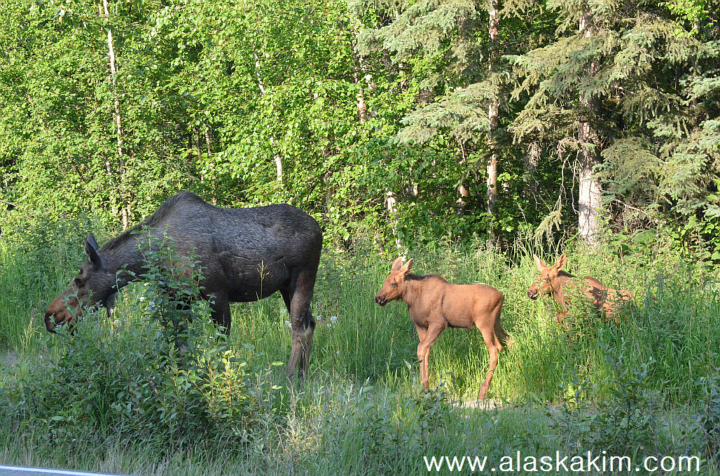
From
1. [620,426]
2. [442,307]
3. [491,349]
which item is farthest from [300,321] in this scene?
[620,426]

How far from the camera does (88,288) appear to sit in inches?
283

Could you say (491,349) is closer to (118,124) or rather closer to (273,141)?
(273,141)

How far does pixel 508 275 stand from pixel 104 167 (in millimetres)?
15591

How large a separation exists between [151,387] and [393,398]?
221 centimetres

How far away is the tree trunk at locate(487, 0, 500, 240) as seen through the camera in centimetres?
1536

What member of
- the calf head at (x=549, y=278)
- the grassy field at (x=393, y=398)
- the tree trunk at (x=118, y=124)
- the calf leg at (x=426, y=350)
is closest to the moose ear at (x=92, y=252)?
the grassy field at (x=393, y=398)

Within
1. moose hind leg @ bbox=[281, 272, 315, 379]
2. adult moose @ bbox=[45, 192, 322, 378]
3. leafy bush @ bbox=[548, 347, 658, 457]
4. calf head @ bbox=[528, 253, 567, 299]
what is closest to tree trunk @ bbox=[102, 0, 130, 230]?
adult moose @ bbox=[45, 192, 322, 378]

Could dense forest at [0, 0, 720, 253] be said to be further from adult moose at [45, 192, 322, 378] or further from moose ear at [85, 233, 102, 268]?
moose ear at [85, 233, 102, 268]

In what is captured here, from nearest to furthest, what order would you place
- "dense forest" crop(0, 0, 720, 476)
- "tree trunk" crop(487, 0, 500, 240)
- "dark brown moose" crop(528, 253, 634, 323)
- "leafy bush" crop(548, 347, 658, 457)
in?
"leafy bush" crop(548, 347, 658, 457), "dense forest" crop(0, 0, 720, 476), "dark brown moose" crop(528, 253, 634, 323), "tree trunk" crop(487, 0, 500, 240)

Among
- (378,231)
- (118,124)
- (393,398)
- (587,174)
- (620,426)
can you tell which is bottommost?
(378,231)

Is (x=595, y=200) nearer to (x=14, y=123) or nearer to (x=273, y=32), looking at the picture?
(x=273, y=32)

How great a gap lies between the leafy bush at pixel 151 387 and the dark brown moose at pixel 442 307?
77.8 inches

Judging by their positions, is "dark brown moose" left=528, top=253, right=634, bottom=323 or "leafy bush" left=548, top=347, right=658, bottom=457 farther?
"dark brown moose" left=528, top=253, right=634, bottom=323

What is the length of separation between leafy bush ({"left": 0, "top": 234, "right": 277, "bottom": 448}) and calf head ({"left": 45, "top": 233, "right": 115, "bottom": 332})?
0.93m
